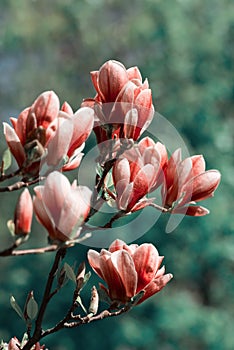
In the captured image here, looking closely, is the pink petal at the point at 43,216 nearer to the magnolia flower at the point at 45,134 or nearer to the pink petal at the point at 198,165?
the magnolia flower at the point at 45,134

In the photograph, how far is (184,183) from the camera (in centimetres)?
58

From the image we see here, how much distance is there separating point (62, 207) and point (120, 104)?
0.12 meters

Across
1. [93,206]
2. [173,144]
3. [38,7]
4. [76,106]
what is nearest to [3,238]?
[76,106]

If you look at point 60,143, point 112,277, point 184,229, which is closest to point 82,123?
point 60,143

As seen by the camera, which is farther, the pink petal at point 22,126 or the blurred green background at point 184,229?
the blurred green background at point 184,229

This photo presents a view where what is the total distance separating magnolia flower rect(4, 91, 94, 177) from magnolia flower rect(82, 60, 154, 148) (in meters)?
0.05

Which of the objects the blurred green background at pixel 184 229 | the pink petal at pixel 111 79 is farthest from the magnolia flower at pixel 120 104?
the blurred green background at pixel 184 229

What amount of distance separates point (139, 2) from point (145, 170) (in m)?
8.54

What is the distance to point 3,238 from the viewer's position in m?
6.80

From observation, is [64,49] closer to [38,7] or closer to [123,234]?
[38,7]

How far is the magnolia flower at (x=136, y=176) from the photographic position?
22.0 inches

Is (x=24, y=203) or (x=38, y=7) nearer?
(x=24, y=203)

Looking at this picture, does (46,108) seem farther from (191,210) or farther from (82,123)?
(191,210)

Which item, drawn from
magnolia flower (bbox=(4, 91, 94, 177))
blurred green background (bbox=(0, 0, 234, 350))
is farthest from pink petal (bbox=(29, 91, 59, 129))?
blurred green background (bbox=(0, 0, 234, 350))
